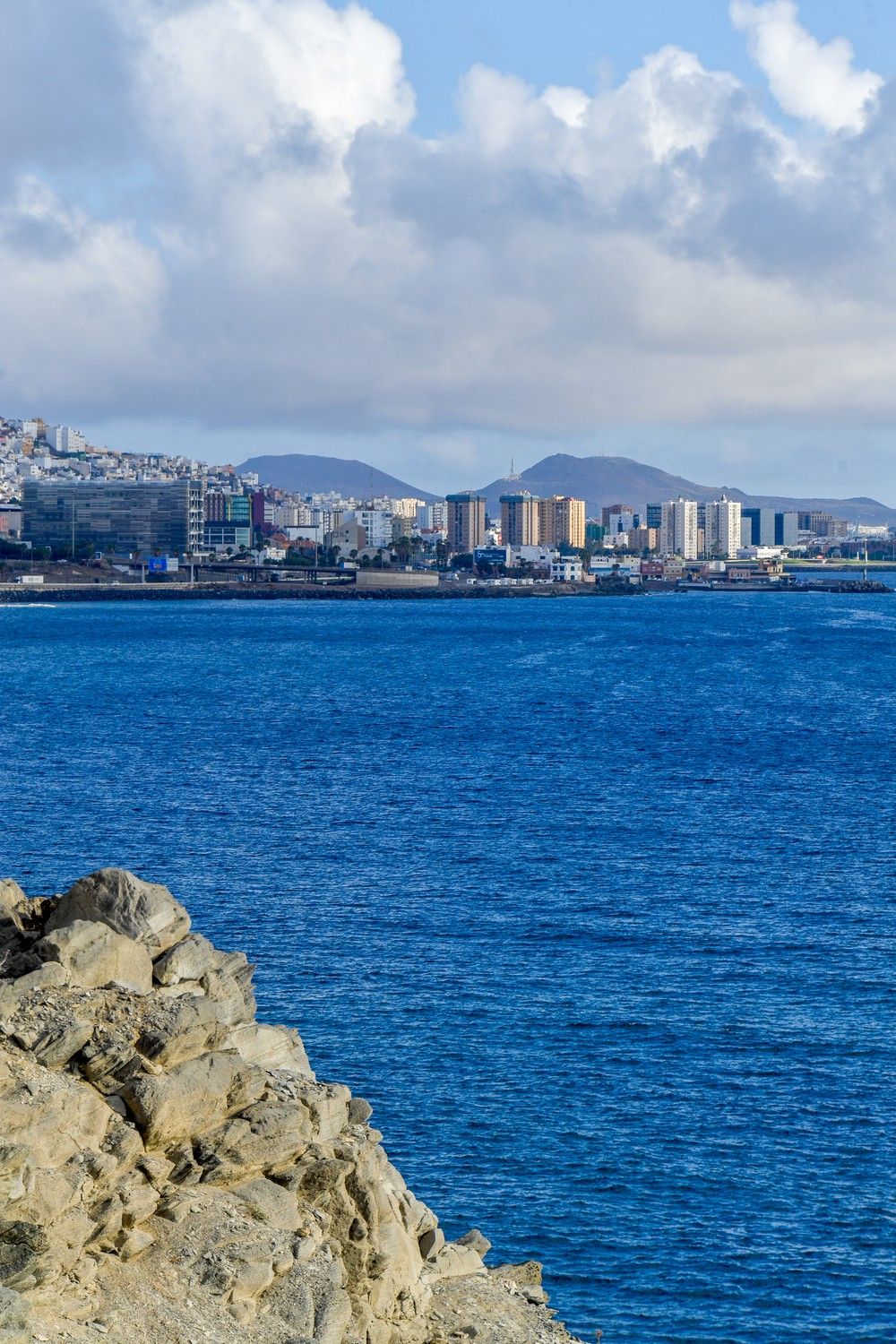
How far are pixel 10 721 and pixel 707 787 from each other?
30.7 m

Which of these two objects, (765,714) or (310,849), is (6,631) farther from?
(310,849)

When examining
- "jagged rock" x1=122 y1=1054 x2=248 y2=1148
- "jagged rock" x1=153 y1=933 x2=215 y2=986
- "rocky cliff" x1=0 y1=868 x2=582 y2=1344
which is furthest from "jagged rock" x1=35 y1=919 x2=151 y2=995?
"jagged rock" x1=122 y1=1054 x2=248 y2=1148

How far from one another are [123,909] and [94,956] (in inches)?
36.6

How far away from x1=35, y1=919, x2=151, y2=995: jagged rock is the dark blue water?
221 inches

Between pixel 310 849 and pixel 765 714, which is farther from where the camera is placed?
pixel 765 714

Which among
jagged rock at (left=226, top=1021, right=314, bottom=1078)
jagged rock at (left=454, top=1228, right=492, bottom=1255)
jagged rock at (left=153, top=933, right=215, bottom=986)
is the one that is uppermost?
jagged rock at (left=153, top=933, right=215, bottom=986)

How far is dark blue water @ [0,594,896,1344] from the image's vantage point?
17.8m

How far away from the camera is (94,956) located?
14.1m

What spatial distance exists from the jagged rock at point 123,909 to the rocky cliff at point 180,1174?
0.06 feet

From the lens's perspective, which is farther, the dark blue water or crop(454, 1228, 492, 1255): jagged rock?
the dark blue water

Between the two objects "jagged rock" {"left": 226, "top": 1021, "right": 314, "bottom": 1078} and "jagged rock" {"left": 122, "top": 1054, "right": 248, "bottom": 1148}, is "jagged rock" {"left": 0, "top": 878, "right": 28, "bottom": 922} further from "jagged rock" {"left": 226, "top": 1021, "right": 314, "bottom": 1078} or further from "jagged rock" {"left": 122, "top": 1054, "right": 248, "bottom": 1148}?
"jagged rock" {"left": 122, "top": 1054, "right": 248, "bottom": 1148}

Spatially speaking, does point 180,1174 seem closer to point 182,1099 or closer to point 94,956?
point 182,1099

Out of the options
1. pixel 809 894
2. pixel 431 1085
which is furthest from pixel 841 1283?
pixel 809 894

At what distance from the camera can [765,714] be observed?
2734 inches
